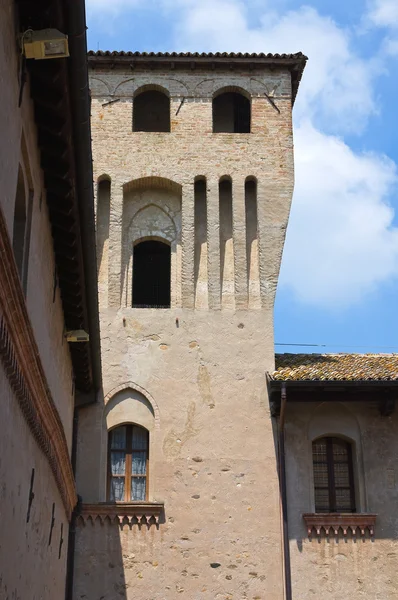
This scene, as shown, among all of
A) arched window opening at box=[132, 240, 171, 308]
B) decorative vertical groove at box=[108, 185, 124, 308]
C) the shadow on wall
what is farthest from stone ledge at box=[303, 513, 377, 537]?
decorative vertical groove at box=[108, 185, 124, 308]

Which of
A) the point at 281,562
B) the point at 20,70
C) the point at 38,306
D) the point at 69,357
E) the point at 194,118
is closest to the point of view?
the point at 20,70

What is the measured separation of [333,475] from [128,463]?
12.7 ft

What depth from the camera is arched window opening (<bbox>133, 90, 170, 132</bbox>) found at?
815 inches

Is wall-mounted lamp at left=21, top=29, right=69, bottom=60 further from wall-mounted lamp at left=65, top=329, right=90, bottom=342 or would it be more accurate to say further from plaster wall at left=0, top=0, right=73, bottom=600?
wall-mounted lamp at left=65, top=329, right=90, bottom=342

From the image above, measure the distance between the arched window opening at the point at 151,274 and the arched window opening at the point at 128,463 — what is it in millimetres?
2898

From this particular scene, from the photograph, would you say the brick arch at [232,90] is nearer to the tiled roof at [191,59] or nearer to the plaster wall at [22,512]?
the tiled roof at [191,59]

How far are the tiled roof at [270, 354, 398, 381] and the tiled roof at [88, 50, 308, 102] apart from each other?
21.1ft

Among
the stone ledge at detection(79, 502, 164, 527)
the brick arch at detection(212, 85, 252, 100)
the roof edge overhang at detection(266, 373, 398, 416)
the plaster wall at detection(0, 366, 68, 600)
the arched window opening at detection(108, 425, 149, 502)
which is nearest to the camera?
the plaster wall at detection(0, 366, 68, 600)

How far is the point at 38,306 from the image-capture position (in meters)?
9.77

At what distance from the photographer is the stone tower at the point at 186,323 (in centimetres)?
1617

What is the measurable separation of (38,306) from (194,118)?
10641 millimetres

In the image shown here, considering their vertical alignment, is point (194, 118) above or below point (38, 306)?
above

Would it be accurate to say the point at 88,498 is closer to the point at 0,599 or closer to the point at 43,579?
the point at 43,579

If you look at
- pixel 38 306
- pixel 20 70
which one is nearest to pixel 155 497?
pixel 38 306
